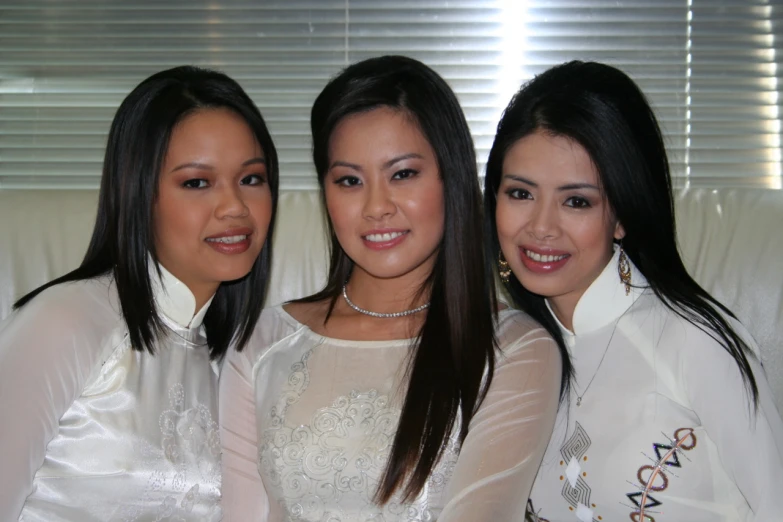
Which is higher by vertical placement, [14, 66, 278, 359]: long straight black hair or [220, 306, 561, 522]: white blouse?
[14, 66, 278, 359]: long straight black hair

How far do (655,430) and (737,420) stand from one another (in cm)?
16

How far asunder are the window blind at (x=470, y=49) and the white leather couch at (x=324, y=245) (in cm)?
72

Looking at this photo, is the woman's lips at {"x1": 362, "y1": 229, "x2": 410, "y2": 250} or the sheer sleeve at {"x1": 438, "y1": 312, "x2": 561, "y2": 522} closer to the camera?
the sheer sleeve at {"x1": 438, "y1": 312, "x2": 561, "y2": 522}

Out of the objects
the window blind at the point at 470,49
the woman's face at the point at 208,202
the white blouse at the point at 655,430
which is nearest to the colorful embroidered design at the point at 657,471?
the white blouse at the point at 655,430

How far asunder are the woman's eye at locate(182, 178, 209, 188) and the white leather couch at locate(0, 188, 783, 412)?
1.91 feet

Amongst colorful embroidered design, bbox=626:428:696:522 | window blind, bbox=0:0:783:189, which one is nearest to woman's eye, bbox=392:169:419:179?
colorful embroidered design, bbox=626:428:696:522

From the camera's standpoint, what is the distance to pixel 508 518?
5.51 feet

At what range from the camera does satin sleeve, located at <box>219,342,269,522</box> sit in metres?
1.89

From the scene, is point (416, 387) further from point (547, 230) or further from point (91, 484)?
point (91, 484)

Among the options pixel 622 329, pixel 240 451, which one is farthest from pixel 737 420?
pixel 240 451

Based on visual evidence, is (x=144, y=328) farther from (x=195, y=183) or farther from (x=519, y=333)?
(x=519, y=333)

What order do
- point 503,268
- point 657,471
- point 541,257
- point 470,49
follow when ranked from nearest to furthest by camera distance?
point 657,471 < point 541,257 < point 503,268 < point 470,49

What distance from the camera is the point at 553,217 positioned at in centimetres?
182

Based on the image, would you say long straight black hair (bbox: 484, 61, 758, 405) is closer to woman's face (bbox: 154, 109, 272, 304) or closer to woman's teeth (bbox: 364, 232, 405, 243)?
woman's teeth (bbox: 364, 232, 405, 243)
